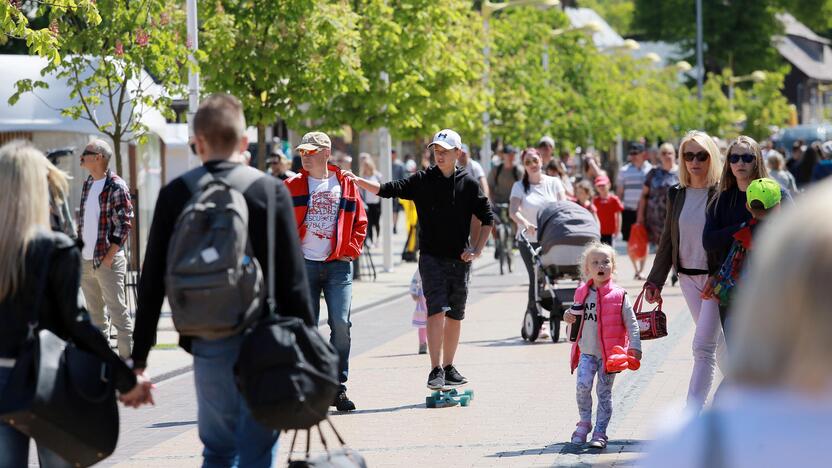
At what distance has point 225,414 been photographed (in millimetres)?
4867

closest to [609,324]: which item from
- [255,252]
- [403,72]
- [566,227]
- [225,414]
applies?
[255,252]

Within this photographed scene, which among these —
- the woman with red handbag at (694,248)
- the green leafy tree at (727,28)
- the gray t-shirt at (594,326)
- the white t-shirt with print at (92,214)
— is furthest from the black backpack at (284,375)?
the green leafy tree at (727,28)

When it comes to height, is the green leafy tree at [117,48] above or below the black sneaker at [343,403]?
above

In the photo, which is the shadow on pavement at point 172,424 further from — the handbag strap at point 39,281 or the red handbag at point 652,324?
the handbag strap at point 39,281

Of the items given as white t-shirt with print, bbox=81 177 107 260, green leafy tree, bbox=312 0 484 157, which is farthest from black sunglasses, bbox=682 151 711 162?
green leafy tree, bbox=312 0 484 157

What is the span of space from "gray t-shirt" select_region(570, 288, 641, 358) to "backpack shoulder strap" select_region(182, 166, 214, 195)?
3.79 m

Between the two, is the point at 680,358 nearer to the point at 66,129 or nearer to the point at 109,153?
the point at 109,153

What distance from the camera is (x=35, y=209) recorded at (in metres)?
5.02

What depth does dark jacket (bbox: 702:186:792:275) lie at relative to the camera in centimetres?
789

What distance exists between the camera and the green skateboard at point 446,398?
9992 mm

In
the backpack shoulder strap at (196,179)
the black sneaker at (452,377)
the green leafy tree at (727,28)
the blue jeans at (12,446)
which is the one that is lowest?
the black sneaker at (452,377)

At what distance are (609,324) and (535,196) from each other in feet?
21.0

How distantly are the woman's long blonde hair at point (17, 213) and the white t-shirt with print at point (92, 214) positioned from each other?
7.40m

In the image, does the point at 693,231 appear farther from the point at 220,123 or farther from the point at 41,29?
the point at 41,29
